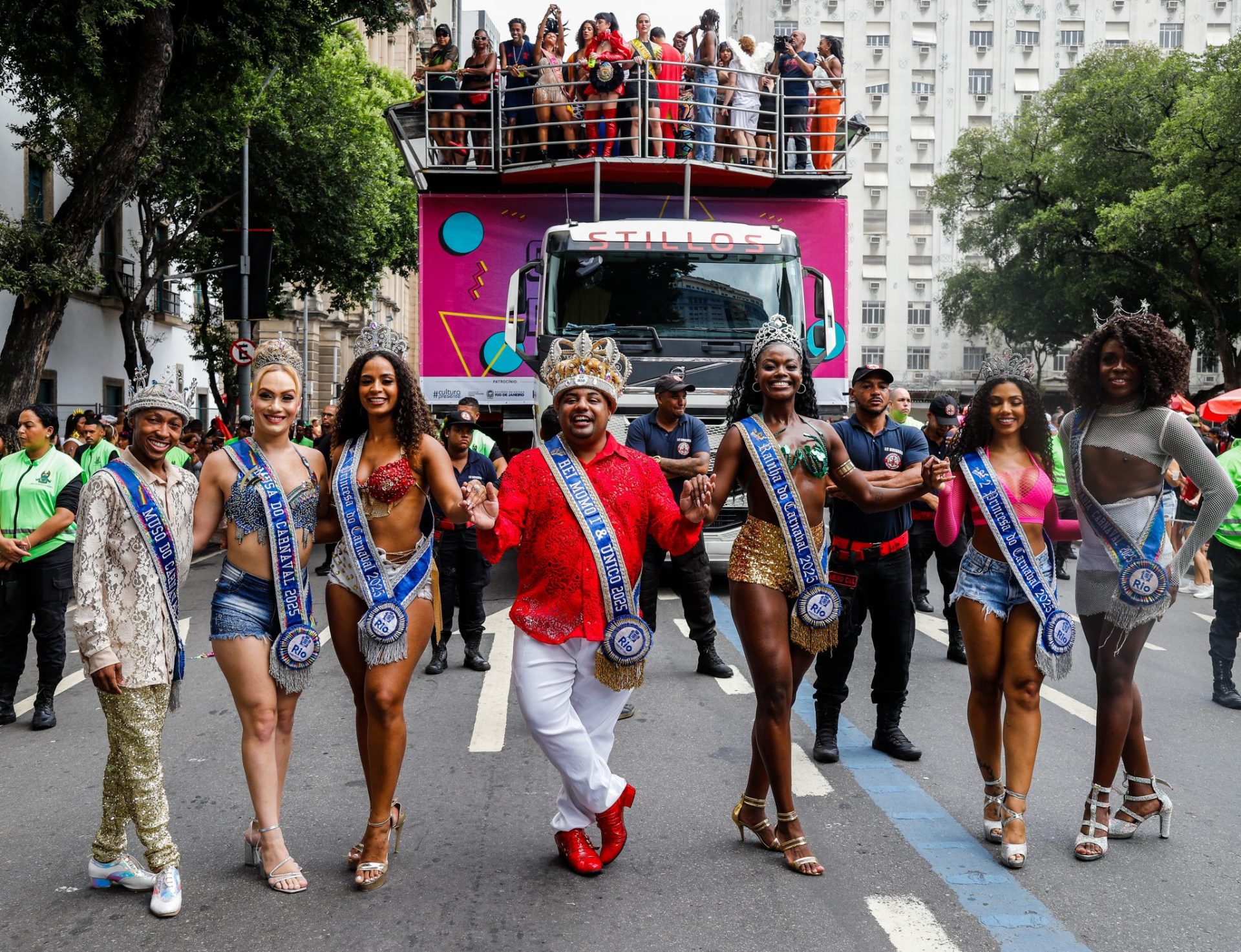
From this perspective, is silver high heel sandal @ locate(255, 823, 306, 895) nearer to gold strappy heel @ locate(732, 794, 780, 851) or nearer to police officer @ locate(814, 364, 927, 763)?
gold strappy heel @ locate(732, 794, 780, 851)

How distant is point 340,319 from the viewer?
52344mm

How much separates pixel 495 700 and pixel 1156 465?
408 cm

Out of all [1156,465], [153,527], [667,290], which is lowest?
[153,527]

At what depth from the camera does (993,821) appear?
469 centimetres

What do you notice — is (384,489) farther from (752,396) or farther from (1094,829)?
(1094,829)

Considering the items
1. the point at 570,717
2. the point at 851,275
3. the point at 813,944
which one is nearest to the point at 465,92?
the point at 570,717

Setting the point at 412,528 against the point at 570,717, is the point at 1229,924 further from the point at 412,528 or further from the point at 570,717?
the point at 412,528

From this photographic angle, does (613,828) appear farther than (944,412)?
No

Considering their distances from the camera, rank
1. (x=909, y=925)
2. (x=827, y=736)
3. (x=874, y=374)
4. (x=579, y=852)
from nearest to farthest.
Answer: (x=909, y=925)
(x=579, y=852)
(x=874, y=374)
(x=827, y=736)

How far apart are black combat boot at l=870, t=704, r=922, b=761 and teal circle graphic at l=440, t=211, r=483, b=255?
7.44m

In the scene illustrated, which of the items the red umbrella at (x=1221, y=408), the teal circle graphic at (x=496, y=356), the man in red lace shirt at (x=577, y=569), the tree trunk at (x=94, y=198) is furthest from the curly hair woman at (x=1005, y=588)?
the tree trunk at (x=94, y=198)

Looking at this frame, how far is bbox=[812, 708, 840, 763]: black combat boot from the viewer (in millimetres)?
5844

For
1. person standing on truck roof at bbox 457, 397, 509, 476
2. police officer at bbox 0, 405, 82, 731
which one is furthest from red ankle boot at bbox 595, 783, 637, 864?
person standing on truck roof at bbox 457, 397, 509, 476

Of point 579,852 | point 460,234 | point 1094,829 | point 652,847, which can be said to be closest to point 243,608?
point 579,852
